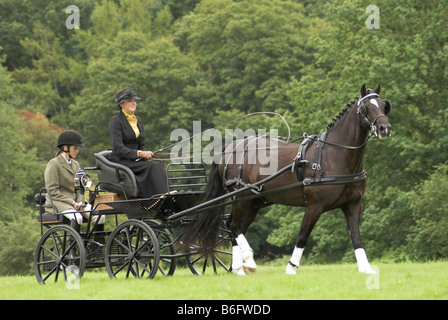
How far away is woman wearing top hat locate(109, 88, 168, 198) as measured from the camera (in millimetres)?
10570

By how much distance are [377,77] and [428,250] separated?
20.4 ft

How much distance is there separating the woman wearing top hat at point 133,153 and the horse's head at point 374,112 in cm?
296

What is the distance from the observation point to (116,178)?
10539 millimetres

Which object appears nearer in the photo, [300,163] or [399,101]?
[300,163]

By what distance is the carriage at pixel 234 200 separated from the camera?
9.84 m

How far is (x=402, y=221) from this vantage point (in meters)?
25.9

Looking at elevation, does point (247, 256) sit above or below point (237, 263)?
above

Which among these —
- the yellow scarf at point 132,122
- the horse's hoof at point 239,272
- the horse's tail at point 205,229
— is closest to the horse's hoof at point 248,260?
the horse's hoof at point 239,272

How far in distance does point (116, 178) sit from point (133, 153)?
43cm

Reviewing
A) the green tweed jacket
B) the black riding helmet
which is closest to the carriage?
the green tweed jacket

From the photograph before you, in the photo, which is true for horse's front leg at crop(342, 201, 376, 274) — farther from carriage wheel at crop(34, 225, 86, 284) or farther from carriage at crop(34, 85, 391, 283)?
carriage wheel at crop(34, 225, 86, 284)

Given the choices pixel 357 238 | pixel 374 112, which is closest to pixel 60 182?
pixel 357 238

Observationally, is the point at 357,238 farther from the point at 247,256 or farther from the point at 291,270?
the point at 247,256

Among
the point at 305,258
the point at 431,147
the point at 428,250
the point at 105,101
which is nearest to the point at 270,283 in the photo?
the point at 428,250
